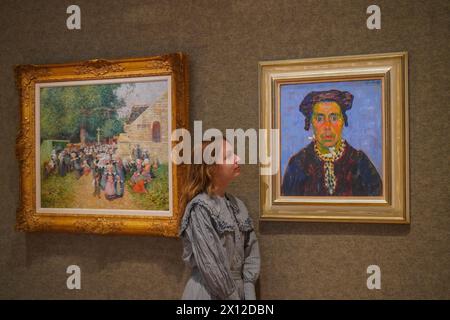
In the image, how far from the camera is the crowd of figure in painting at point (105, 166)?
278 cm

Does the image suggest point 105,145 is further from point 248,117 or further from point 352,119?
point 352,119

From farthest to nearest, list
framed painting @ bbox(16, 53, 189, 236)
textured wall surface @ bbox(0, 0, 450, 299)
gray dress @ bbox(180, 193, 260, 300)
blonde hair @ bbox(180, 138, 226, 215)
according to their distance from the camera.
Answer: framed painting @ bbox(16, 53, 189, 236) < textured wall surface @ bbox(0, 0, 450, 299) < blonde hair @ bbox(180, 138, 226, 215) < gray dress @ bbox(180, 193, 260, 300)

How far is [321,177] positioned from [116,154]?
4.15 feet

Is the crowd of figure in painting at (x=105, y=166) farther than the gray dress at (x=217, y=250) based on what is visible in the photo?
Yes

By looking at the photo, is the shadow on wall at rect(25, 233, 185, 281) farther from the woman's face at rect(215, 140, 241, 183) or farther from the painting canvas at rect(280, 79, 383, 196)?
the painting canvas at rect(280, 79, 383, 196)

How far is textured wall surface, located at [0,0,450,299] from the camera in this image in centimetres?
242

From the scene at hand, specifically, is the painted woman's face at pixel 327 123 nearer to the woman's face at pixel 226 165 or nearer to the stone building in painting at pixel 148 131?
the woman's face at pixel 226 165

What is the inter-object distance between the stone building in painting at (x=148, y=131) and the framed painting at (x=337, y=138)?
0.61 m

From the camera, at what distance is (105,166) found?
2834mm

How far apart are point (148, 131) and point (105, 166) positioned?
1.19ft

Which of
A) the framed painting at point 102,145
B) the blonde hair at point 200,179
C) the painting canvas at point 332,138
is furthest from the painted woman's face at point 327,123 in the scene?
the framed painting at point 102,145

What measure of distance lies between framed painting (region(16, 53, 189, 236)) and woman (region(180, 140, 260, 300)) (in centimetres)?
42

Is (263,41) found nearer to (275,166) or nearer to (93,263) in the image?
(275,166)

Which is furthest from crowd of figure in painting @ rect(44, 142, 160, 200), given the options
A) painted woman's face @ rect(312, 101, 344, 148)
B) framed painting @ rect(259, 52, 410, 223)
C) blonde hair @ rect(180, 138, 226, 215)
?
painted woman's face @ rect(312, 101, 344, 148)
